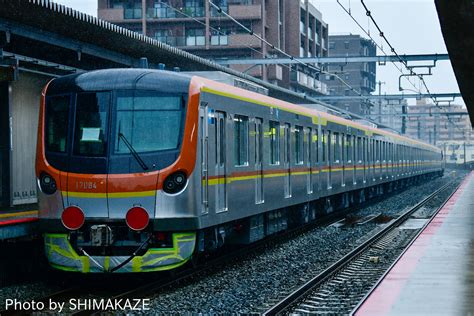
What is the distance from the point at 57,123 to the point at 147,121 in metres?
1.34

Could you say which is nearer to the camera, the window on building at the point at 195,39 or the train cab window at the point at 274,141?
the train cab window at the point at 274,141

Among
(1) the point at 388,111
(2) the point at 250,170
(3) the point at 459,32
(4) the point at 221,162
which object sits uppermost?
(1) the point at 388,111

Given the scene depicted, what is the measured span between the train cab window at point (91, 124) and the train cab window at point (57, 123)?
0.18 m

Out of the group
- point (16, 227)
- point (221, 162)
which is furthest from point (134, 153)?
point (221, 162)

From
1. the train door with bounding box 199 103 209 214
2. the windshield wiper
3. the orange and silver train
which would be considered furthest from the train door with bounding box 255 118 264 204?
the windshield wiper

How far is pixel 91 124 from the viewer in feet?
38.5

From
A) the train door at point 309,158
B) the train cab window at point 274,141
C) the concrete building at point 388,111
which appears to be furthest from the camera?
the concrete building at point 388,111

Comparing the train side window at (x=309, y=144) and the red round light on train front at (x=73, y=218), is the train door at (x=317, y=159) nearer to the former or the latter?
the train side window at (x=309, y=144)

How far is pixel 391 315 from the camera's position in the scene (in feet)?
29.0

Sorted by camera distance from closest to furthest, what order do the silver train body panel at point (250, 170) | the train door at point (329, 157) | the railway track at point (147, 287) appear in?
the railway track at point (147, 287) < the silver train body panel at point (250, 170) < the train door at point (329, 157)

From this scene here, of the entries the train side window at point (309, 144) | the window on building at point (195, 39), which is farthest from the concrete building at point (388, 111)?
the train side window at point (309, 144)

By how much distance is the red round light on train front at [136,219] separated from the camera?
1116 cm

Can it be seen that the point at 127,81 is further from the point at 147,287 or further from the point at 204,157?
the point at 147,287

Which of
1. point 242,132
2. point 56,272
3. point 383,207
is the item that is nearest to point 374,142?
point 383,207
